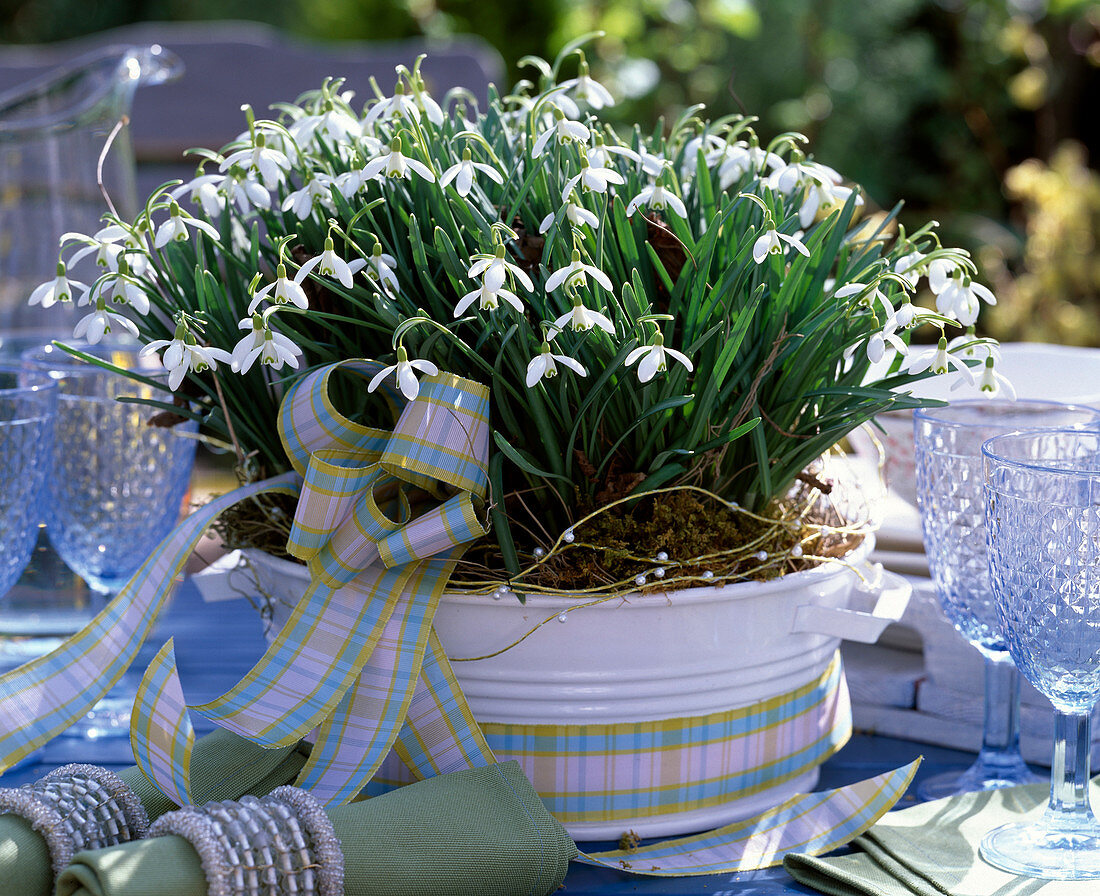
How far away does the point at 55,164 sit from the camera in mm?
1125

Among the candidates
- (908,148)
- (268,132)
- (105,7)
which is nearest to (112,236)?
(268,132)

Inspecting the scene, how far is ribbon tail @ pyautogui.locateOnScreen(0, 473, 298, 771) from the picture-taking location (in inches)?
21.2

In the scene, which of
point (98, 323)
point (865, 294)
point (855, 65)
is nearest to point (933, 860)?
point (865, 294)

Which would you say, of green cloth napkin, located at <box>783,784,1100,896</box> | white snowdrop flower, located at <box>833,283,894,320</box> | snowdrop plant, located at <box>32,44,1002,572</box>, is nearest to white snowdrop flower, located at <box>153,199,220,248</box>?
snowdrop plant, located at <box>32,44,1002,572</box>

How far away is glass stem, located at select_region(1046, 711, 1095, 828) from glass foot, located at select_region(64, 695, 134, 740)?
0.54 metres

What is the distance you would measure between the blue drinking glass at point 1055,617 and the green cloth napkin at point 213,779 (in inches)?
13.7

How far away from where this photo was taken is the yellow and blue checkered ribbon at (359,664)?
532mm

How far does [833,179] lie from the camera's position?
0.67m

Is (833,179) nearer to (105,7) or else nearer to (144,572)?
(144,572)

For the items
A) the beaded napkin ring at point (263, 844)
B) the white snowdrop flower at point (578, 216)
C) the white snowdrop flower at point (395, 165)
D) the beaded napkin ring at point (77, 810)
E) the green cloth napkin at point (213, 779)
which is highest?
the white snowdrop flower at point (395, 165)

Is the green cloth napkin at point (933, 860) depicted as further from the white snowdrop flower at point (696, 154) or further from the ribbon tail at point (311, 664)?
the white snowdrop flower at point (696, 154)

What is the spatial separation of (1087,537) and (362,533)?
328 mm

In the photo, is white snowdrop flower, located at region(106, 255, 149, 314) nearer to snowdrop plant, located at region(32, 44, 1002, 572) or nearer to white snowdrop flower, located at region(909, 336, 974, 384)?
snowdrop plant, located at region(32, 44, 1002, 572)

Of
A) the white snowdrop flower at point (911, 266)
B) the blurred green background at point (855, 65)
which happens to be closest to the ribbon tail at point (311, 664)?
the white snowdrop flower at point (911, 266)
